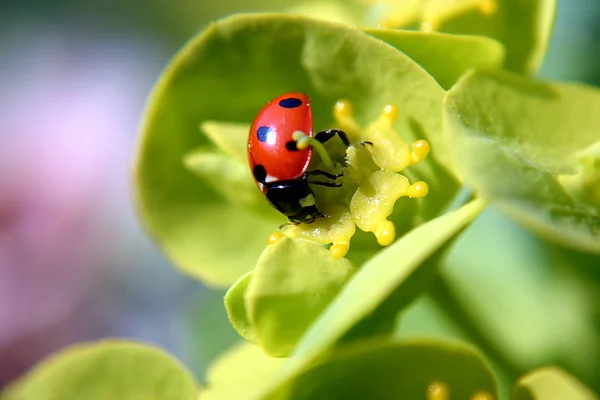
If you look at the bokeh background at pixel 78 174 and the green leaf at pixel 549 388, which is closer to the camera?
the green leaf at pixel 549 388

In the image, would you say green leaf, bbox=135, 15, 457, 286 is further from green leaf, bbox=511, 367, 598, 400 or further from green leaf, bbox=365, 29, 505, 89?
green leaf, bbox=511, 367, 598, 400

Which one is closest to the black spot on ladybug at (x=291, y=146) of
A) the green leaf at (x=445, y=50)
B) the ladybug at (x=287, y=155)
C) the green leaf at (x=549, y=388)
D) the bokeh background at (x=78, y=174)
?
the ladybug at (x=287, y=155)

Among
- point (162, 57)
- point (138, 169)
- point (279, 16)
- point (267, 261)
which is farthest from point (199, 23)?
point (267, 261)

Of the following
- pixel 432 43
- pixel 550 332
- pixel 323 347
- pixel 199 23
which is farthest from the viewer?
pixel 199 23

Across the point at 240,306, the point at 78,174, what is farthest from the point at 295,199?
the point at 78,174

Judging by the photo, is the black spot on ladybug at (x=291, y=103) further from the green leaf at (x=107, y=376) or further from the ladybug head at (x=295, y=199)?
the green leaf at (x=107, y=376)

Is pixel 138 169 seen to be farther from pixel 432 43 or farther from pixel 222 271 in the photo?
pixel 432 43
